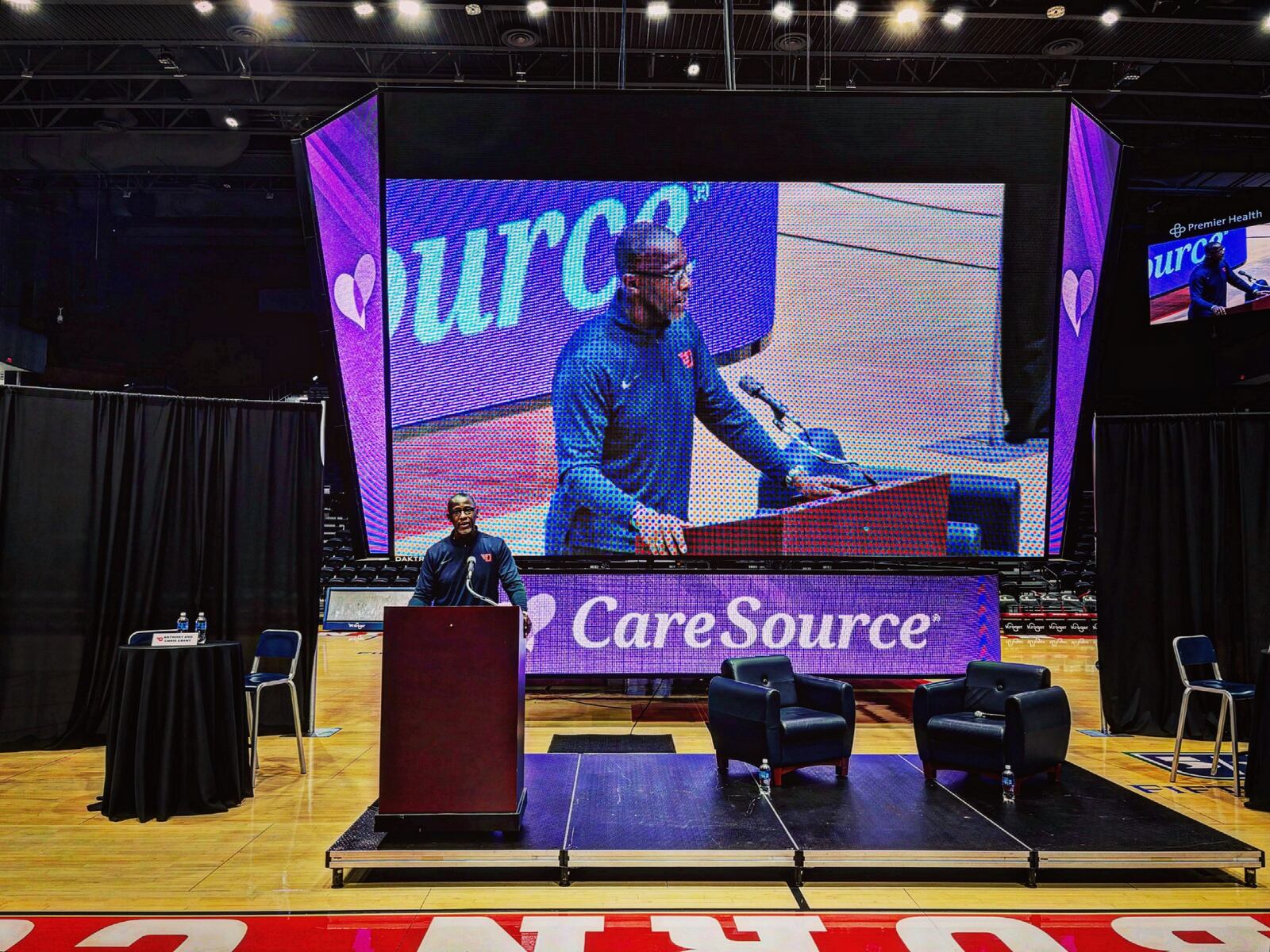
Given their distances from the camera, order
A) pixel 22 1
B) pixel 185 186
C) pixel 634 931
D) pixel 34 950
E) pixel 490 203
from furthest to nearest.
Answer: pixel 185 186, pixel 22 1, pixel 490 203, pixel 634 931, pixel 34 950

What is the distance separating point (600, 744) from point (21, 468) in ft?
15.9

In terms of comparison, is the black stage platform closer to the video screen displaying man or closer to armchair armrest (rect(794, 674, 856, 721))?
armchair armrest (rect(794, 674, 856, 721))

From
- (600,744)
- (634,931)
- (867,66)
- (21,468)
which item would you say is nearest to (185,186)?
(21,468)

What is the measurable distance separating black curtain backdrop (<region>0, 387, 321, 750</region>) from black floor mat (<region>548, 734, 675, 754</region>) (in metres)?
2.06

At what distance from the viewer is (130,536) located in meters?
6.48

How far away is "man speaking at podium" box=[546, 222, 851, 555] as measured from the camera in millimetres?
6852

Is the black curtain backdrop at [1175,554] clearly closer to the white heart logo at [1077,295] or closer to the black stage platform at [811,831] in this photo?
the white heart logo at [1077,295]

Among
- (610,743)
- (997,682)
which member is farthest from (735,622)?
(997,682)

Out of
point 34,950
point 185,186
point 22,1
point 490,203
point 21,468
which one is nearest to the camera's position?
point 34,950

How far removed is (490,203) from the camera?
6840 mm

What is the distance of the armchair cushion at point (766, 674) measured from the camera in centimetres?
554

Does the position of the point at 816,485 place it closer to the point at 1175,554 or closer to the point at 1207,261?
the point at 1175,554

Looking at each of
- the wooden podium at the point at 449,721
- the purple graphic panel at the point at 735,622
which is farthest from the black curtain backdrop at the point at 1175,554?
the wooden podium at the point at 449,721

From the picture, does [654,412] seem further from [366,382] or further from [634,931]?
[634,931]
